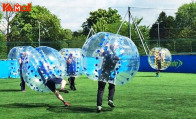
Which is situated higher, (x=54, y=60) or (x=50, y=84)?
(x=54, y=60)

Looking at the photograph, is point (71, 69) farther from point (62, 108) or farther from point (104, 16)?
point (104, 16)

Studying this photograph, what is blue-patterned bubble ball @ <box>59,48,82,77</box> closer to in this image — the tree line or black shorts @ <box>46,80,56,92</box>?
black shorts @ <box>46,80,56,92</box>

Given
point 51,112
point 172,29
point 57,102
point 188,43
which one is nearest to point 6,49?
point 188,43

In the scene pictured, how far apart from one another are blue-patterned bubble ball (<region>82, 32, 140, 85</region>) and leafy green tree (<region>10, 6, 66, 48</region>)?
60.4 m

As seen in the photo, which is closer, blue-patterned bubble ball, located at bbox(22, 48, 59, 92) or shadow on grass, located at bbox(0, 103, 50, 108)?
blue-patterned bubble ball, located at bbox(22, 48, 59, 92)

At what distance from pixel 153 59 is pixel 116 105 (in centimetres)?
1349

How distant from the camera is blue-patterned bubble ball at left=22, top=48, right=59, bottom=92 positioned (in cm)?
873

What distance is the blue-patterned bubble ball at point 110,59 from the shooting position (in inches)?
304

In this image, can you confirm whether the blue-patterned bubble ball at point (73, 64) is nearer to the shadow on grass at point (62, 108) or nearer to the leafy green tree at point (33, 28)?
the shadow on grass at point (62, 108)

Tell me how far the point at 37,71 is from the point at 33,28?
63.3 meters

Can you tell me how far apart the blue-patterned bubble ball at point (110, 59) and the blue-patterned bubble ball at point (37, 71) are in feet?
4.13

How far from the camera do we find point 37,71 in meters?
8.85

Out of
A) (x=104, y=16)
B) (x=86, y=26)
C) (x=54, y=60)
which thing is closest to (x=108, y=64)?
(x=54, y=60)

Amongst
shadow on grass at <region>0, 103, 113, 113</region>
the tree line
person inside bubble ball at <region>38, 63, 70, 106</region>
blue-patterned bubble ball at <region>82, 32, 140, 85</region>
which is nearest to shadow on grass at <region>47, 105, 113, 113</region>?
shadow on grass at <region>0, 103, 113, 113</region>
